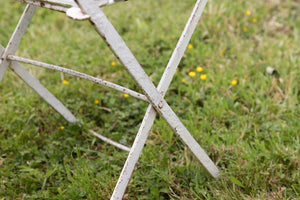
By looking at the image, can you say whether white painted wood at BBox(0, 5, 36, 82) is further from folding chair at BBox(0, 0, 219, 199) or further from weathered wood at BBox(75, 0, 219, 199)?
weathered wood at BBox(75, 0, 219, 199)

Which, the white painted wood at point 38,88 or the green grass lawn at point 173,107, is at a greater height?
the white painted wood at point 38,88

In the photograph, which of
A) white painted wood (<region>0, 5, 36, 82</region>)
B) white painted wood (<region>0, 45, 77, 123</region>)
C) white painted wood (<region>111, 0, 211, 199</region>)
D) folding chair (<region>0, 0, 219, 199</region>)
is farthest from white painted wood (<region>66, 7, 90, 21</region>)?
white painted wood (<region>0, 45, 77, 123</region>)

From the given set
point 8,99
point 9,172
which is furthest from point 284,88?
point 8,99

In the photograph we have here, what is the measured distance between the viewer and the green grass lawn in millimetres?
1553

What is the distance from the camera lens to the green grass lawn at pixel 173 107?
5.09 feet

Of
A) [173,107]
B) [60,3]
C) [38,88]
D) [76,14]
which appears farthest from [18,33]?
[173,107]

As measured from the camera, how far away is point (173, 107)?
194 cm

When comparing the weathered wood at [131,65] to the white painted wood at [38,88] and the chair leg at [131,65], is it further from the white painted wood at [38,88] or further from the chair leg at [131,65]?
the white painted wood at [38,88]

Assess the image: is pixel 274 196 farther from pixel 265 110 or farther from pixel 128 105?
pixel 128 105

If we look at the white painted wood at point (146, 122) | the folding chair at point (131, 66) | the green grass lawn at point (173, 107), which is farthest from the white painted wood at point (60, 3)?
the green grass lawn at point (173, 107)

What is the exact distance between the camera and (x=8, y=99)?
2180mm

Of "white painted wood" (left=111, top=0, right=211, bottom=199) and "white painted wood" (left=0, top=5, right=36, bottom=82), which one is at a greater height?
"white painted wood" (left=0, top=5, right=36, bottom=82)

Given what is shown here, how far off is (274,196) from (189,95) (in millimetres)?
957

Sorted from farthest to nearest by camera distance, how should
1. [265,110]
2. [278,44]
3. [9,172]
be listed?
[278,44], [265,110], [9,172]
